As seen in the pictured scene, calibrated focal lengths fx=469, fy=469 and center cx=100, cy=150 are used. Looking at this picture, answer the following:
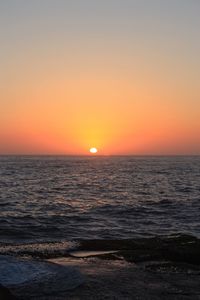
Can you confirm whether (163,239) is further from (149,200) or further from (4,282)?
(149,200)

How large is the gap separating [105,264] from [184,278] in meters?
2.09

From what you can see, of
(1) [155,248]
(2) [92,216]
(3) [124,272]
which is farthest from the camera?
(2) [92,216]

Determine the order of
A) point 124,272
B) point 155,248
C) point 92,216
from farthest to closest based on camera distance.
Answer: point 92,216 → point 155,248 → point 124,272

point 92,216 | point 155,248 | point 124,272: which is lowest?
point 92,216

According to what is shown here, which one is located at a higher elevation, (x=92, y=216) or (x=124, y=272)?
(x=124, y=272)

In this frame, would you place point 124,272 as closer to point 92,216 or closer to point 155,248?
point 155,248

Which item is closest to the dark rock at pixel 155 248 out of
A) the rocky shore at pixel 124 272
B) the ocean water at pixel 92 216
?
the rocky shore at pixel 124 272

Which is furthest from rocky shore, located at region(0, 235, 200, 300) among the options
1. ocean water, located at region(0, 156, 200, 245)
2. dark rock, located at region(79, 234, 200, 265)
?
ocean water, located at region(0, 156, 200, 245)

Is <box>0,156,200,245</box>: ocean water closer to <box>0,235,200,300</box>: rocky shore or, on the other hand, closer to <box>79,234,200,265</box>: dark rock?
<box>79,234,200,265</box>: dark rock

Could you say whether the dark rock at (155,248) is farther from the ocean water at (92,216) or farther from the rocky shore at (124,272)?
the ocean water at (92,216)

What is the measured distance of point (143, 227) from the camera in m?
20.1

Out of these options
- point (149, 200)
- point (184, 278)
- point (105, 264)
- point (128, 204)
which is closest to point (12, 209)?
point (128, 204)

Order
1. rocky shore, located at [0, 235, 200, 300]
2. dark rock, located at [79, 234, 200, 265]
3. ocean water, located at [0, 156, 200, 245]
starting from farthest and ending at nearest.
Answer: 1. ocean water, located at [0, 156, 200, 245]
2. dark rock, located at [79, 234, 200, 265]
3. rocky shore, located at [0, 235, 200, 300]

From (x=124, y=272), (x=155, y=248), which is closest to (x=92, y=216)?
(x=155, y=248)
